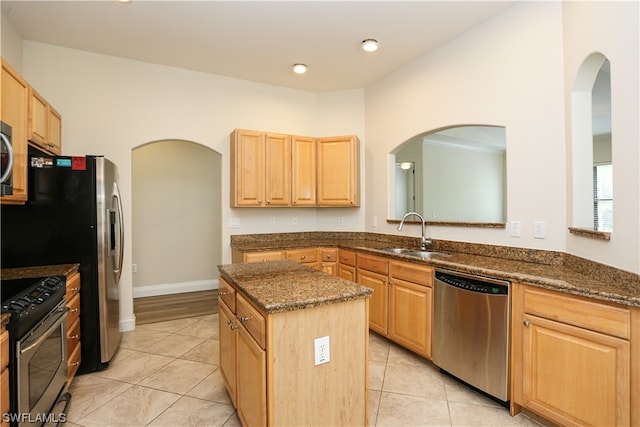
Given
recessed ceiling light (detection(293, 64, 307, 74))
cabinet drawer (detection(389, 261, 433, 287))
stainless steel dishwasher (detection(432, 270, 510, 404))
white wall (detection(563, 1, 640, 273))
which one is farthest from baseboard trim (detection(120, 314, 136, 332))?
white wall (detection(563, 1, 640, 273))

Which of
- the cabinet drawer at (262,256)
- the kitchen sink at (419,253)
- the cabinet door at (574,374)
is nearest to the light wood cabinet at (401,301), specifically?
the kitchen sink at (419,253)

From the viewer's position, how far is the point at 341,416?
157 cm

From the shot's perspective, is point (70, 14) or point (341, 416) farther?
point (70, 14)

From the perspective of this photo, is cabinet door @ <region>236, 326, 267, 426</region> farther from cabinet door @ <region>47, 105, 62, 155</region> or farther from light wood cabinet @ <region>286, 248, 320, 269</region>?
cabinet door @ <region>47, 105, 62, 155</region>

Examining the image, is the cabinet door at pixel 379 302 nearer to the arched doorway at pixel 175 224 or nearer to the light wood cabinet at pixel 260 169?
the light wood cabinet at pixel 260 169

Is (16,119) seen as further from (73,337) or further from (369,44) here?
(369,44)

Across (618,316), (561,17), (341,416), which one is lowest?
(341,416)

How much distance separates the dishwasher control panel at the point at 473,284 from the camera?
206cm

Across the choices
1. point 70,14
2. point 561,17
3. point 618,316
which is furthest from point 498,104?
point 70,14

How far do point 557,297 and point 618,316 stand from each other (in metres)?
0.27

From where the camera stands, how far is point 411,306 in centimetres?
277

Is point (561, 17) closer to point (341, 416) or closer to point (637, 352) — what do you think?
point (637, 352)

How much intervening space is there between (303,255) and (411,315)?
1.44 meters

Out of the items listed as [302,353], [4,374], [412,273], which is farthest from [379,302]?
[4,374]
